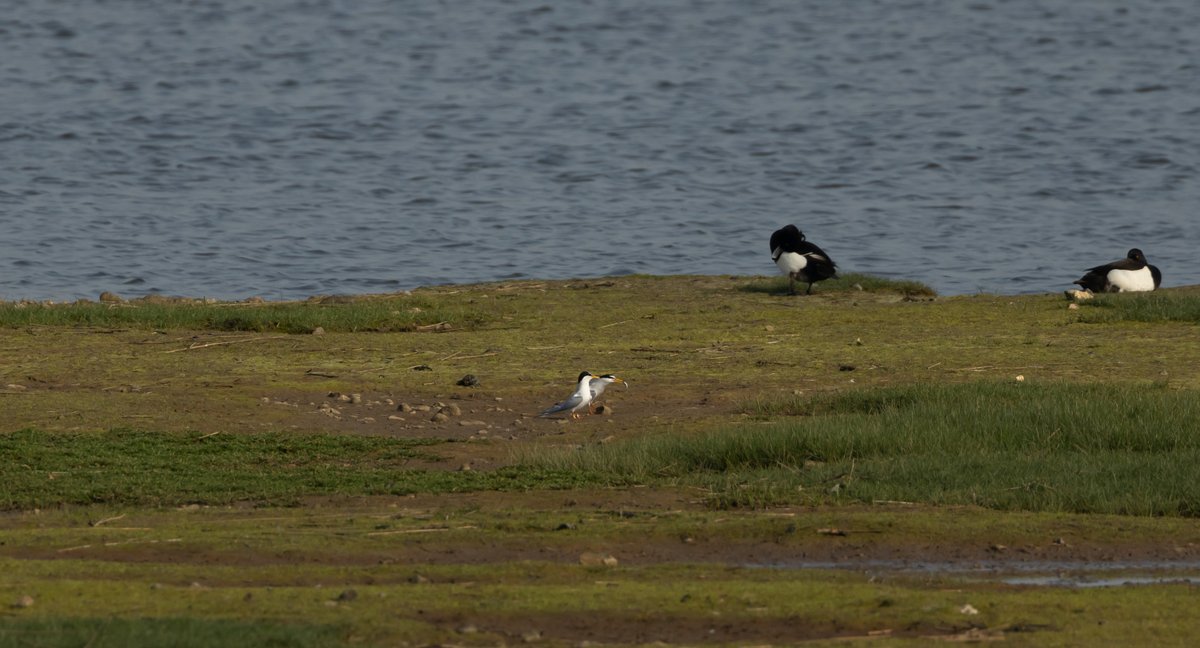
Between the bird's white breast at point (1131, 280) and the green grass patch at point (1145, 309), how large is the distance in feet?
5.71

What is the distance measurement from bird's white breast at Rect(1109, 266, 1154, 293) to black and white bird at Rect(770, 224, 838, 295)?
2884mm

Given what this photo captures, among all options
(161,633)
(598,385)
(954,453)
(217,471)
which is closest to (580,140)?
(598,385)

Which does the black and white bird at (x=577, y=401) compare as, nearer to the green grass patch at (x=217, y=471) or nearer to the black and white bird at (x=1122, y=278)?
the green grass patch at (x=217, y=471)

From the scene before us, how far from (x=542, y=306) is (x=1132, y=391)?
6444 millimetres

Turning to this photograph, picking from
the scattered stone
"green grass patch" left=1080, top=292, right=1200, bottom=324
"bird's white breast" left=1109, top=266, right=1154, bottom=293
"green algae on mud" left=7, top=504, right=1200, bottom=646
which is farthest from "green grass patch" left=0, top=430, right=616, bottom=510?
"bird's white breast" left=1109, top=266, right=1154, bottom=293

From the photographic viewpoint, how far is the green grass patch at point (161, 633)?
6.50m

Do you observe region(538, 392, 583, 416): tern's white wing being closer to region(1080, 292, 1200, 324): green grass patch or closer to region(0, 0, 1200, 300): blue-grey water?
region(1080, 292, 1200, 324): green grass patch

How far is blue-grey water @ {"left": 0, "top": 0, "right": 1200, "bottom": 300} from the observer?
23422mm

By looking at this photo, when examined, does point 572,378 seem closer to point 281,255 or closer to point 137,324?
point 137,324

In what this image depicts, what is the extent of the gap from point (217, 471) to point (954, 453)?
4241 mm

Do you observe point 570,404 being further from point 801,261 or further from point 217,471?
point 801,261

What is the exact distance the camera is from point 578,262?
23016 millimetres

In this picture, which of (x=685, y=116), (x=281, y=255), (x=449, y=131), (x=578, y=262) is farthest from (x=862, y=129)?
(x=281, y=255)

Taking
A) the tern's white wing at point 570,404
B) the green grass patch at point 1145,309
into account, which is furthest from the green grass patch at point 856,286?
the tern's white wing at point 570,404
